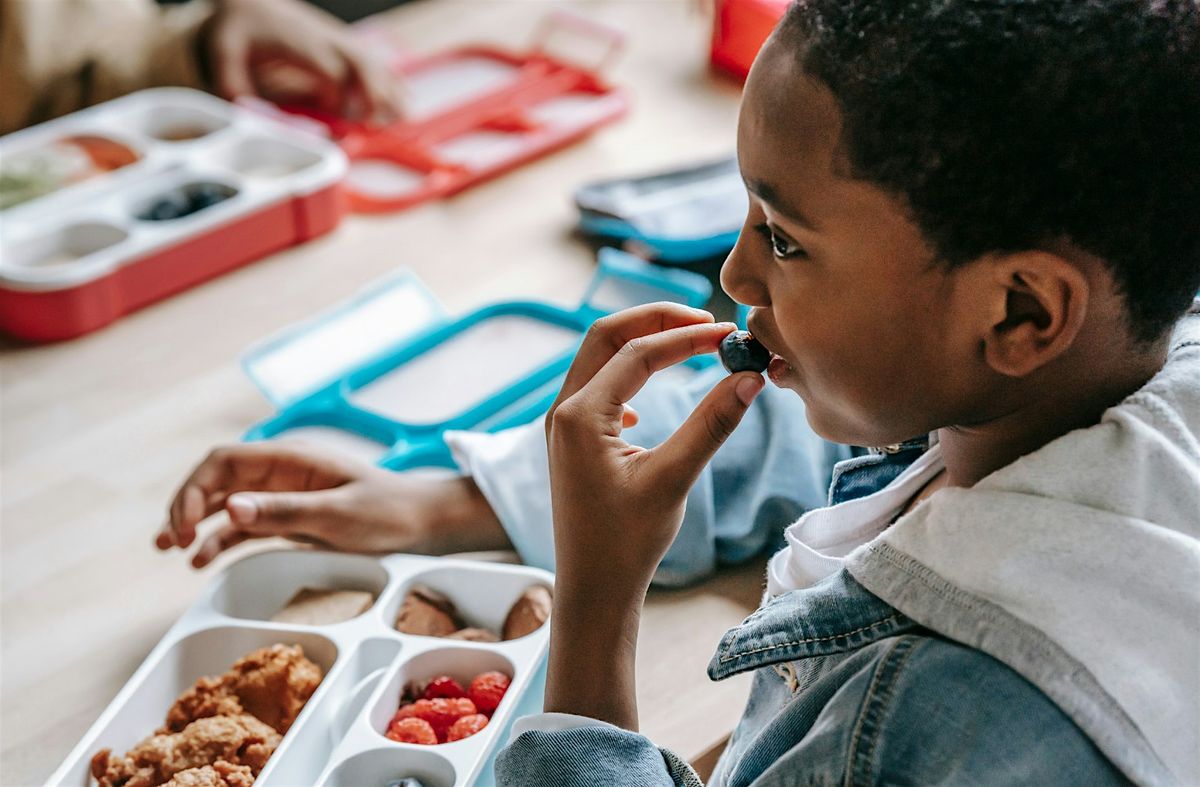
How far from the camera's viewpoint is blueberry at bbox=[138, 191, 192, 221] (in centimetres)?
110

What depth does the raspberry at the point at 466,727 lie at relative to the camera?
66 cm

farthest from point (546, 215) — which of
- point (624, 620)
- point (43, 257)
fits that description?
point (624, 620)

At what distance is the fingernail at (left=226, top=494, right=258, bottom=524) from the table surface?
0.19 feet

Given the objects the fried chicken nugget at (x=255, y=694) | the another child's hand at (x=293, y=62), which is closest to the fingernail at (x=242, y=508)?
the fried chicken nugget at (x=255, y=694)

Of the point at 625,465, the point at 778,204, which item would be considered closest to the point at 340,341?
the point at 625,465

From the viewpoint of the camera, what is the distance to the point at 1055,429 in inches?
21.1

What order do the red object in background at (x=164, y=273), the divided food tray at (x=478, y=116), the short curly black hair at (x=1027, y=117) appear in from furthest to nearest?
1. the divided food tray at (x=478, y=116)
2. the red object in background at (x=164, y=273)
3. the short curly black hair at (x=1027, y=117)

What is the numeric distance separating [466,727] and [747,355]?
0.81 ft

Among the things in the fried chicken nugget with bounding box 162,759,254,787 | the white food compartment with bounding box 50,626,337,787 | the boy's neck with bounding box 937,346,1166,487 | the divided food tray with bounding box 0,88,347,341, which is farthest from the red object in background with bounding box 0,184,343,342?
the boy's neck with bounding box 937,346,1166,487

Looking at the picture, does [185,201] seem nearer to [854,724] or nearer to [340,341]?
[340,341]

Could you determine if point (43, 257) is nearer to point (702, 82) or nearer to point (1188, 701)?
point (702, 82)

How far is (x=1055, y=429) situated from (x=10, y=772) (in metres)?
0.55

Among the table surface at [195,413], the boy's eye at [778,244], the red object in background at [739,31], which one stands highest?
the boy's eye at [778,244]

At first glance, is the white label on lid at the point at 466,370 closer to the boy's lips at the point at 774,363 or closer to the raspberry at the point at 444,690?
the raspberry at the point at 444,690
